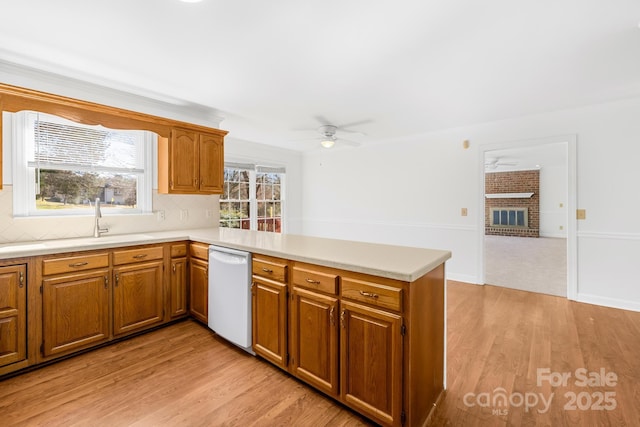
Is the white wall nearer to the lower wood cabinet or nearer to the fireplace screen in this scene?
the lower wood cabinet

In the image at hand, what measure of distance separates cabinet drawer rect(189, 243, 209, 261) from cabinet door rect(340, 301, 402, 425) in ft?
5.30

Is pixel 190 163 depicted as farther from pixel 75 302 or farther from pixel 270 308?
pixel 270 308

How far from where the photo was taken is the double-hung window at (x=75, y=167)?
259cm

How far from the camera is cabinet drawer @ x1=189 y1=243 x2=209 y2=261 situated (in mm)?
2768

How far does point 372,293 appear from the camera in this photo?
1.57 meters

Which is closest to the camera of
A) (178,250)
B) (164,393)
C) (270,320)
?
(164,393)

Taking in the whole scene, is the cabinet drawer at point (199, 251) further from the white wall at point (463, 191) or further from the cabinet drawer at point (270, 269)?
the white wall at point (463, 191)

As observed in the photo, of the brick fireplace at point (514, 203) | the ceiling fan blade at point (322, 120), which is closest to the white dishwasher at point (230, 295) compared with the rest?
the ceiling fan blade at point (322, 120)

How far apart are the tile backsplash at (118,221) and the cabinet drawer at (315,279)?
7.50 feet

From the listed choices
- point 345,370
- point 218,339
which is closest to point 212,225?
point 218,339

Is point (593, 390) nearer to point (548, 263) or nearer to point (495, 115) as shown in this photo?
→ point (495, 115)

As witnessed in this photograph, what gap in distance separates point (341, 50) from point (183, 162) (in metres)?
2.12

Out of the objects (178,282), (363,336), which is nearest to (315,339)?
(363,336)

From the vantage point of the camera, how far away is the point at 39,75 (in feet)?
8.46
